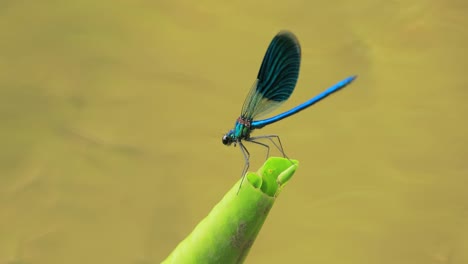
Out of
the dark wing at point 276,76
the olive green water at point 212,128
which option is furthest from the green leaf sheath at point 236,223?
the olive green water at point 212,128

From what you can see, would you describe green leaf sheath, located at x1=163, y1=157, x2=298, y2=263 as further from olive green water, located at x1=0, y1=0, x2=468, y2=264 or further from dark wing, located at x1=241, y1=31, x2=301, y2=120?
olive green water, located at x1=0, y1=0, x2=468, y2=264

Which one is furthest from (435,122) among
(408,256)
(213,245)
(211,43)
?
(213,245)

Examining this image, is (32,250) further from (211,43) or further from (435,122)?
(435,122)

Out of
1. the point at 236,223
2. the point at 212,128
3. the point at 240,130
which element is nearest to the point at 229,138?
the point at 240,130

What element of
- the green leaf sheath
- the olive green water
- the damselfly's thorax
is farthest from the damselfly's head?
the olive green water

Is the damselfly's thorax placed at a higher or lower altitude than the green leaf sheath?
lower

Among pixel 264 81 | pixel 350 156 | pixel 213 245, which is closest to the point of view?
pixel 213 245

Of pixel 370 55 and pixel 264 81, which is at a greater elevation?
pixel 264 81
